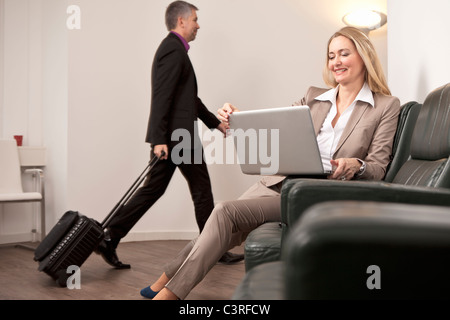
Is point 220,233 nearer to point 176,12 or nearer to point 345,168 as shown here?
point 345,168

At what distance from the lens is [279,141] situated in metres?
1.58

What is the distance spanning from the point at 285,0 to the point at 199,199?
2.10 metres

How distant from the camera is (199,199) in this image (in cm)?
294

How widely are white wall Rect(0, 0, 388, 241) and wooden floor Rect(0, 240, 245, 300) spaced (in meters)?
0.66

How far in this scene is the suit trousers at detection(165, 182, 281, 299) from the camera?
161 centimetres

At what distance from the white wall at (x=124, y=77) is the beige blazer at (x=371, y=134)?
2150 millimetres

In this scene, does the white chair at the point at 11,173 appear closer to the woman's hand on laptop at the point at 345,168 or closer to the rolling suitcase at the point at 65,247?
the rolling suitcase at the point at 65,247

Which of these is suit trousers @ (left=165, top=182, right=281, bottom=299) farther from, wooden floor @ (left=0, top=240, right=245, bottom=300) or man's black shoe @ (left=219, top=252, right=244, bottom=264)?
man's black shoe @ (left=219, top=252, right=244, bottom=264)

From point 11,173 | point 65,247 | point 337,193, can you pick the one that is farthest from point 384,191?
point 11,173

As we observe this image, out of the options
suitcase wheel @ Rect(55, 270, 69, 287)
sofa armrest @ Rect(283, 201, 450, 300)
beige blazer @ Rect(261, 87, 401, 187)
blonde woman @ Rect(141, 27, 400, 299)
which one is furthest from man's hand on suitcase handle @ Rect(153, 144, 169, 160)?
sofa armrest @ Rect(283, 201, 450, 300)

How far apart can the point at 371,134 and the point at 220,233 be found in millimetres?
729

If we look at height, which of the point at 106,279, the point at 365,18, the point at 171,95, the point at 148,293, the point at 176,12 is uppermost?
the point at 365,18

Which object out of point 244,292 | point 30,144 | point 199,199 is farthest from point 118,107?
point 244,292
